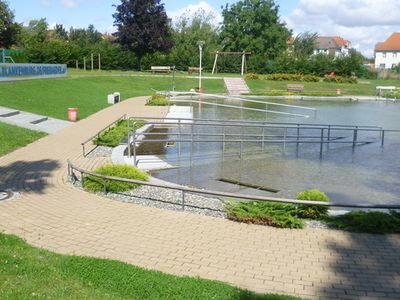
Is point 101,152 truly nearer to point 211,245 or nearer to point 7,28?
point 211,245

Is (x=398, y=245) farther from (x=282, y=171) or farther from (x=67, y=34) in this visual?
(x=67, y=34)

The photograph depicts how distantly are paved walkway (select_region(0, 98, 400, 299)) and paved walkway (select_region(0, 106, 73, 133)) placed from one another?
8589mm

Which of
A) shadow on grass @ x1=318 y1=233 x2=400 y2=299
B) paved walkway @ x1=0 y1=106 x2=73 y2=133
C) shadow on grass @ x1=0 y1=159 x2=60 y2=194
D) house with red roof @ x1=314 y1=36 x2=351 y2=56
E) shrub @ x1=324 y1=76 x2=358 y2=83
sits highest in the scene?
house with red roof @ x1=314 y1=36 x2=351 y2=56

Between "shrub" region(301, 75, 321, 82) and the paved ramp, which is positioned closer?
the paved ramp

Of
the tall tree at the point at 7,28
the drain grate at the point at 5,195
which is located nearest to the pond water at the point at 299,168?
the drain grate at the point at 5,195

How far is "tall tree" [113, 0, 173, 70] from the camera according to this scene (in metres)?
52.2

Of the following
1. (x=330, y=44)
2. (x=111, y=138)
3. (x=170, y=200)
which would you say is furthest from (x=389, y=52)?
(x=170, y=200)

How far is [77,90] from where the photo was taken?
1246 inches

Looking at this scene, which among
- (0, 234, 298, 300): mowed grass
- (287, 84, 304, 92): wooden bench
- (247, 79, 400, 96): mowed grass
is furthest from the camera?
(247, 79, 400, 96): mowed grass

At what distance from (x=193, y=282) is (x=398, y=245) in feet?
11.3

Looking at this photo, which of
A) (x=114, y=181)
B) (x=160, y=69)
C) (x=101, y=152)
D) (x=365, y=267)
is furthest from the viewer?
(x=160, y=69)

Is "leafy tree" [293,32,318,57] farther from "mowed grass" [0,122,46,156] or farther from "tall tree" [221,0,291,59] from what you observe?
"mowed grass" [0,122,46,156]

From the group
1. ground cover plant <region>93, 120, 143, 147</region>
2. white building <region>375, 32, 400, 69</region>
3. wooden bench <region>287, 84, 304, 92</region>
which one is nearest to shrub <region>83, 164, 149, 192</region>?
ground cover plant <region>93, 120, 143, 147</region>

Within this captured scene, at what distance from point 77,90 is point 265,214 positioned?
26342 millimetres
